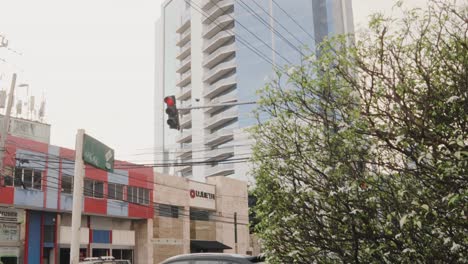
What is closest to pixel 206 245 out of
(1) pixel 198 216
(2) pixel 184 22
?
(1) pixel 198 216

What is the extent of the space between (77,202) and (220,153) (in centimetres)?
7254

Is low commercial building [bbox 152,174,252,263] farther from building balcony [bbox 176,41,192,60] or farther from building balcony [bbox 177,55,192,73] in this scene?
building balcony [bbox 176,41,192,60]

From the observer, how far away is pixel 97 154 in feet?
31.1

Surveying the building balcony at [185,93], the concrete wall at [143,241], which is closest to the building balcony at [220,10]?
the building balcony at [185,93]

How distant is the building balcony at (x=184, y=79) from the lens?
91.9m

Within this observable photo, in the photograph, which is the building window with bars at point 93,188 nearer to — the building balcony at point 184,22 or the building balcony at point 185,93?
the building balcony at point 185,93

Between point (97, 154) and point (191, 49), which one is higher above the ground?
point (191, 49)

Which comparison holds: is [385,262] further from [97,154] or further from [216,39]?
[216,39]

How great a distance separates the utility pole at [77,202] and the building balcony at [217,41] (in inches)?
2933

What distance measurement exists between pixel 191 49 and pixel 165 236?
179ft

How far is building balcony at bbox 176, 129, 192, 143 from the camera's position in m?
89.0

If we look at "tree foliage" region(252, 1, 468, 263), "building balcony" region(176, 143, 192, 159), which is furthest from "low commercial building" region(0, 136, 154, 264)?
"building balcony" region(176, 143, 192, 159)

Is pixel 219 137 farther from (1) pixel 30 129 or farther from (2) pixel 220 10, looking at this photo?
(1) pixel 30 129

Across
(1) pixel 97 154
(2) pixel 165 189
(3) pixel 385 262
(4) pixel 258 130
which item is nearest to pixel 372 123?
(3) pixel 385 262
